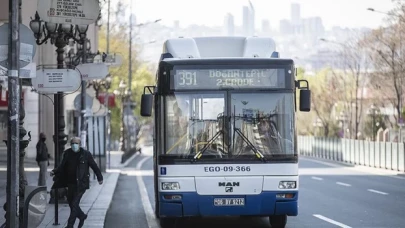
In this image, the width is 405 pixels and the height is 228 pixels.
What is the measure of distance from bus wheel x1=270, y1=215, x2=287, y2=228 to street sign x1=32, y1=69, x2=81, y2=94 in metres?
4.75

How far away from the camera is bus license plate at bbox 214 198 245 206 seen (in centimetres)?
1686

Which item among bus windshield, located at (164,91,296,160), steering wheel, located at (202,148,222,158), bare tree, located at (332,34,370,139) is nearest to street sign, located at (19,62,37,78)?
bus windshield, located at (164,91,296,160)

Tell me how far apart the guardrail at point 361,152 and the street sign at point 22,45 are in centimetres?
2668

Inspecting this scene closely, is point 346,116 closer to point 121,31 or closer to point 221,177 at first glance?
point 121,31

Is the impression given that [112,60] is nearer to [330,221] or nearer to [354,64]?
[330,221]

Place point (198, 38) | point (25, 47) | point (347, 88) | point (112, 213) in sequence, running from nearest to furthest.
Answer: point (25, 47) → point (198, 38) → point (112, 213) → point (347, 88)

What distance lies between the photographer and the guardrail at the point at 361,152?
48438 millimetres

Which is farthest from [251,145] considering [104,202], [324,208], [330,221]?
[104,202]

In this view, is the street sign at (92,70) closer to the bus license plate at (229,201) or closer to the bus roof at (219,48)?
the bus roof at (219,48)

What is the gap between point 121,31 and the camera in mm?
85000

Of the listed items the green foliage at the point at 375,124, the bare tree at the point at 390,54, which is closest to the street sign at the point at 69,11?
the bare tree at the point at 390,54

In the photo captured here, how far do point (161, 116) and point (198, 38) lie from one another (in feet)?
7.79

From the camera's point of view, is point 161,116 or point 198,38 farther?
point 198,38

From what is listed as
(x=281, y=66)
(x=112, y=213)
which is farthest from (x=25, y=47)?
(x=112, y=213)
